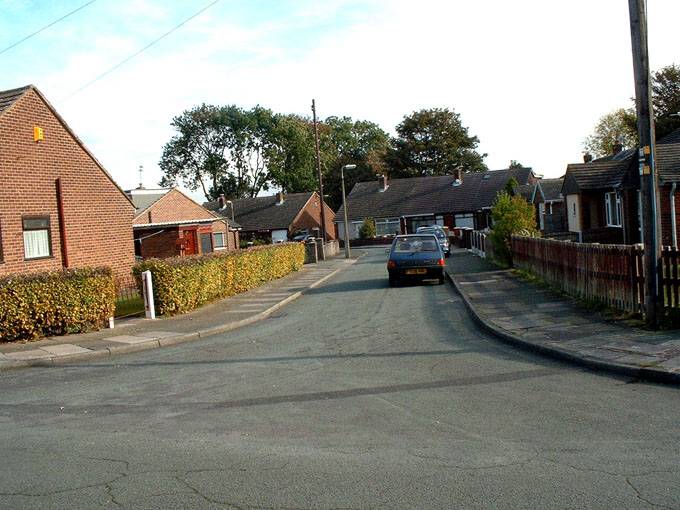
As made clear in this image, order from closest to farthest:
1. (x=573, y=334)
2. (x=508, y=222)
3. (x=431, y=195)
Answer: (x=573, y=334), (x=508, y=222), (x=431, y=195)

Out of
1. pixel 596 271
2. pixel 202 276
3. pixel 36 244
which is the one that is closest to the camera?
pixel 596 271

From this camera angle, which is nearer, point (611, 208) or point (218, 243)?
point (611, 208)

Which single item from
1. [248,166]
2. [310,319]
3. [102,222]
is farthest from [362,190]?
[310,319]

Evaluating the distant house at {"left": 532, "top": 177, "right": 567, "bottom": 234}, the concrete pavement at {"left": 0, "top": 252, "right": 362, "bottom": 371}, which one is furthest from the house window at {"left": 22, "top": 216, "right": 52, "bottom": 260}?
the distant house at {"left": 532, "top": 177, "right": 567, "bottom": 234}

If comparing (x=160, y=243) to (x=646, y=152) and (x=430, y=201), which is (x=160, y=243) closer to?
(x=646, y=152)

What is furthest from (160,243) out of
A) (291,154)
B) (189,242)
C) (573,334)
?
(291,154)

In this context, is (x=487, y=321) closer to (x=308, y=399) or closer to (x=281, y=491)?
(x=308, y=399)

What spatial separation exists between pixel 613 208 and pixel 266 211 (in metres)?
51.9

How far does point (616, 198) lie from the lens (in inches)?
1251

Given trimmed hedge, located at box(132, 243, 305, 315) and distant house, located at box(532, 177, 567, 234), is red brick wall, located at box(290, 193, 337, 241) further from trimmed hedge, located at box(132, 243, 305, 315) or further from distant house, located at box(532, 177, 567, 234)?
trimmed hedge, located at box(132, 243, 305, 315)

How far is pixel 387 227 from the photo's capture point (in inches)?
2950

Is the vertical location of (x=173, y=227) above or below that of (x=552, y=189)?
below

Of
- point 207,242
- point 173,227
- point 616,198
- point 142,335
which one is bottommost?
point 142,335

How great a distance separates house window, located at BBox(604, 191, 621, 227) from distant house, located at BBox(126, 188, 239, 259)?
19483mm
